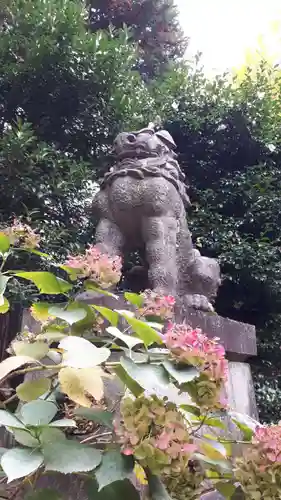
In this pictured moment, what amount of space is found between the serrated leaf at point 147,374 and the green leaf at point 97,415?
0.08m

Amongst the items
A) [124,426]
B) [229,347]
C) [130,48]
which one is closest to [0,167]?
[130,48]

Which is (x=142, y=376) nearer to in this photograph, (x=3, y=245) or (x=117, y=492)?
(x=117, y=492)

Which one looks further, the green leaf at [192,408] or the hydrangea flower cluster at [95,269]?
the hydrangea flower cluster at [95,269]

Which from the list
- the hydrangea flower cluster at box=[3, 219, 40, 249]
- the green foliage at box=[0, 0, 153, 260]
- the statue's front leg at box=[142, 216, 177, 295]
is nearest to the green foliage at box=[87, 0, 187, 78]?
the green foliage at box=[0, 0, 153, 260]

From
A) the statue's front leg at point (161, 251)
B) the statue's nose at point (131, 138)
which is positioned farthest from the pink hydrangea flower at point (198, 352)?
the statue's nose at point (131, 138)

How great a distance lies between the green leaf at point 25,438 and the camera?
2.23ft

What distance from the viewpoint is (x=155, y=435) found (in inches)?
26.1

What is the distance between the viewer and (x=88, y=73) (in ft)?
13.8

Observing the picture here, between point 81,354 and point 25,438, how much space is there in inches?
5.2

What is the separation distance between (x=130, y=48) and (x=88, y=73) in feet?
1.98

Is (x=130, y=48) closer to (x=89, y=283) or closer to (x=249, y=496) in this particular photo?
(x=89, y=283)

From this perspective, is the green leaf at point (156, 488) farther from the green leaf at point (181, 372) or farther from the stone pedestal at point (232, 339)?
the stone pedestal at point (232, 339)

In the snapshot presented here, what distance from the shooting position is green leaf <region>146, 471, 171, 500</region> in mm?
691

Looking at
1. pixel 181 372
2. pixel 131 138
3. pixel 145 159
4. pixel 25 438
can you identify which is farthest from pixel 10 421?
pixel 131 138
